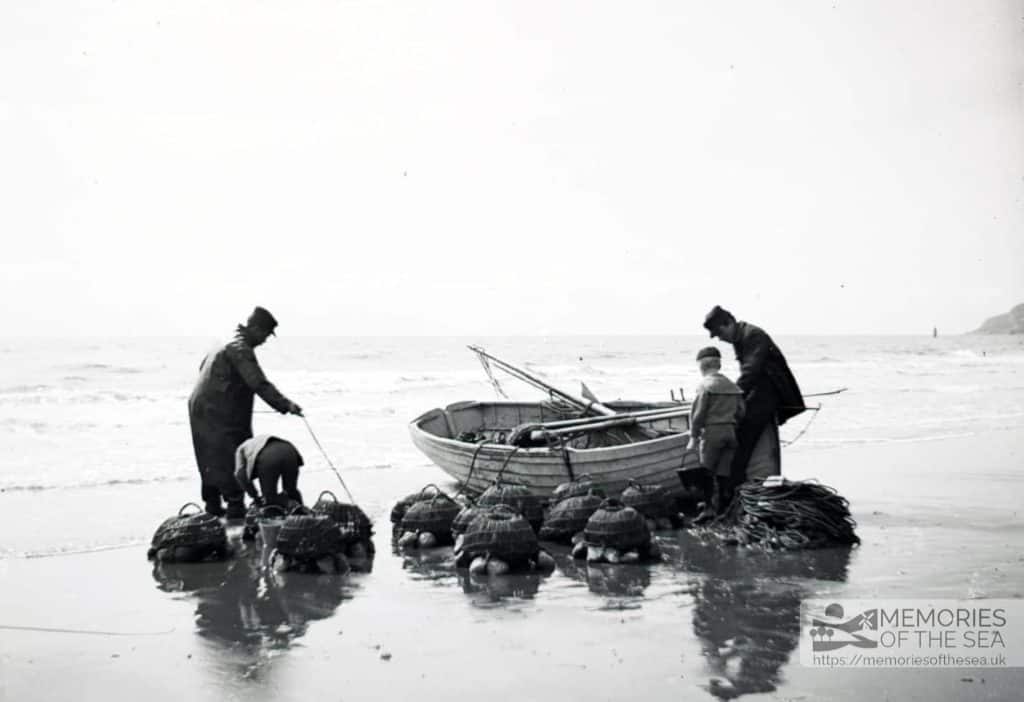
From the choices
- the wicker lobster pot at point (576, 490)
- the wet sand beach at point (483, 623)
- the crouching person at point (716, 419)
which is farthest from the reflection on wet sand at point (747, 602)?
the wicker lobster pot at point (576, 490)

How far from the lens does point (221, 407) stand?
9.89 m

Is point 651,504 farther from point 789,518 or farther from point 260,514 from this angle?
point 260,514

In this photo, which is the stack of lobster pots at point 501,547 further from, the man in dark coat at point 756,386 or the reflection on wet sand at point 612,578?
the man in dark coat at point 756,386

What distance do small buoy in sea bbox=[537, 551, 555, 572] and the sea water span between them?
4524 mm

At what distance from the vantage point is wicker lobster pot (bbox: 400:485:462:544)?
Answer: 908 centimetres

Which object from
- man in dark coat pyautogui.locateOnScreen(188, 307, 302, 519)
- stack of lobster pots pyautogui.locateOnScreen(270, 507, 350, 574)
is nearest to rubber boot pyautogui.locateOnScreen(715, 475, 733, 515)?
stack of lobster pots pyautogui.locateOnScreen(270, 507, 350, 574)

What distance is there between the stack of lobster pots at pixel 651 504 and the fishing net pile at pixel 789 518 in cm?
79

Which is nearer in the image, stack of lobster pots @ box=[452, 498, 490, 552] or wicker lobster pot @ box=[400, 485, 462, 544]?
stack of lobster pots @ box=[452, 498, 490, 552]

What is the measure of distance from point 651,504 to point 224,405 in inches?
181

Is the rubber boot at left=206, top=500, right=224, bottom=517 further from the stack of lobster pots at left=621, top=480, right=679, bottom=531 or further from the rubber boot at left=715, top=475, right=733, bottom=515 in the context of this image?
the rubber boot at left=715, top=475, right=733, bottom=515

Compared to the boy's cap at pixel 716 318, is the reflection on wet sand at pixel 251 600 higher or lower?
lower

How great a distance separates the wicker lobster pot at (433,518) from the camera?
9078 mm

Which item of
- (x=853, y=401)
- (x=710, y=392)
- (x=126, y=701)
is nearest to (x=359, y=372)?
(x=853, y=401)

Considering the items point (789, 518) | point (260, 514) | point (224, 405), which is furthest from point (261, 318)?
point (789, 518)
